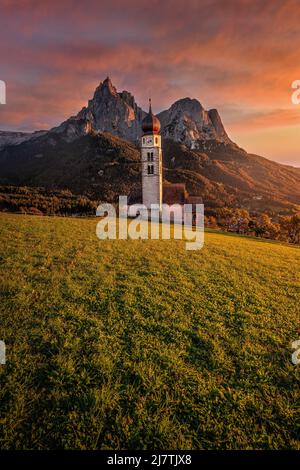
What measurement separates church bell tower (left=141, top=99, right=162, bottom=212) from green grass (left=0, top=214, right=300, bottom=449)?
3913 cm

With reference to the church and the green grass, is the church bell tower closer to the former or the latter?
the church

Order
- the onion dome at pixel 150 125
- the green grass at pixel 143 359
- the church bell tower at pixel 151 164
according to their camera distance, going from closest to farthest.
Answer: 1. the green grass at pixel 143 359
2. the church bell tower at pixel 151 164
3. the onion dome at pixel 150 125

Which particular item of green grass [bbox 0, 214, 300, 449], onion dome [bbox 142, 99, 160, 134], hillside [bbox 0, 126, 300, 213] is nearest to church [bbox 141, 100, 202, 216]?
onion dome [bbox 142, 99, 160, 134]

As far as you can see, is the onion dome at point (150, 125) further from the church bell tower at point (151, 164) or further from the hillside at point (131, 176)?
the hillside at point (131, 176)

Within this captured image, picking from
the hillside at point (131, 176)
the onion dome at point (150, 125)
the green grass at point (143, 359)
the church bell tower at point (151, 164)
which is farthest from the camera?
the hillside at point (131, 176)

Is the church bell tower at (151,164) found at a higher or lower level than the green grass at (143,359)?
higher

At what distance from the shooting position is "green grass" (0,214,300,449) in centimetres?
427

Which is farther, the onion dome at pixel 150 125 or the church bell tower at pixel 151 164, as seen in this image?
the onion dome at pixel 150 125

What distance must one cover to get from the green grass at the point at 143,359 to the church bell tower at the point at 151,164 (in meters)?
39.1

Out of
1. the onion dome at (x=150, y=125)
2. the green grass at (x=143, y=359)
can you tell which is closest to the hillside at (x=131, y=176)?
the onion dome at (x=150, y=125)

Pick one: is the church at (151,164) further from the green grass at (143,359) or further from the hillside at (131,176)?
the hillside at (131,176)

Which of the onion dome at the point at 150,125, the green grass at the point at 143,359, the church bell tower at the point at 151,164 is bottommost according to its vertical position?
the green grass at the point at 143,359

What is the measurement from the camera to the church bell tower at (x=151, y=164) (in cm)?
4903

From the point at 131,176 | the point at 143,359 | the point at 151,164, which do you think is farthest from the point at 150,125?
the point at 131,176
